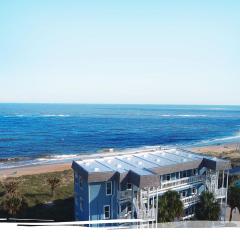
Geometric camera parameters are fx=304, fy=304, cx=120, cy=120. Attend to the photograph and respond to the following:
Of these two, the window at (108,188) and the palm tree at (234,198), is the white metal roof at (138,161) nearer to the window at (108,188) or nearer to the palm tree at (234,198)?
the window at (108,188)

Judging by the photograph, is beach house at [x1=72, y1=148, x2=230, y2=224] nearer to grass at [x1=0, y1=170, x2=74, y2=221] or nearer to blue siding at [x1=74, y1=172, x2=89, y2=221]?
blue siding at [x1=74, y1=172, x2=89, y2=221]

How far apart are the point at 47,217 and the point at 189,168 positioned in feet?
32.7

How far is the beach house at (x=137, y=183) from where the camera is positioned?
16.0 m

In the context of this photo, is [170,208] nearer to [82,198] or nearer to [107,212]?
[107,212]

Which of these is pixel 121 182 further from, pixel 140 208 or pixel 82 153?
pixel 82 153

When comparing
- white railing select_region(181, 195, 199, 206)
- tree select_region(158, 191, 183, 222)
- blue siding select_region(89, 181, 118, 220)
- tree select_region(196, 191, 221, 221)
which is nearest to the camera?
tree select_region(158, 191, 183, 222)

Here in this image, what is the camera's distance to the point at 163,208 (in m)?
15.3

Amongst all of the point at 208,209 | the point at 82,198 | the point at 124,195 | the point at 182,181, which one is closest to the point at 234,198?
the point at 208,209

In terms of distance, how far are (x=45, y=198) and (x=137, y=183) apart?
1167 centimetres

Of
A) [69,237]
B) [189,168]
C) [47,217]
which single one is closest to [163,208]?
[189,168]

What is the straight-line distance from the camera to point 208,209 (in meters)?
16.0

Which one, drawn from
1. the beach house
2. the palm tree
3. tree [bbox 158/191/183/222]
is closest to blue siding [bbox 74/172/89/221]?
the beach house

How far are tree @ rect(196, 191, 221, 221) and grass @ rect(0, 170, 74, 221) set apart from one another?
8.10 m

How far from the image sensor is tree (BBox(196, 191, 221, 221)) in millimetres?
15738
